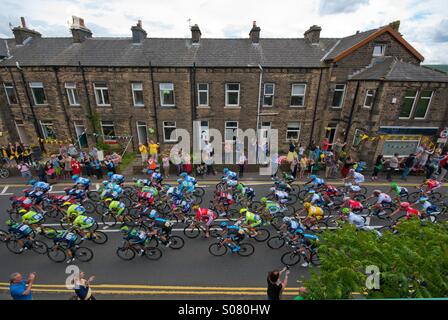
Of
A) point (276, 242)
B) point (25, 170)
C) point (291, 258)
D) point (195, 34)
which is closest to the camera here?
point (291, 258)

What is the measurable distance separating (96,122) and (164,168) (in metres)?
7.94

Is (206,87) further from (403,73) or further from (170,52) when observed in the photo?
(403,73)

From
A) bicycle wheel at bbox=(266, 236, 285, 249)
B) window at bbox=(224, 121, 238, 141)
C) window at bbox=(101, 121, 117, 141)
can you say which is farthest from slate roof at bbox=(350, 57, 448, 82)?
window at bbox=(101, 121, 117, 141)

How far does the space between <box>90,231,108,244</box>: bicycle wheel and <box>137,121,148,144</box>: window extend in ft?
34.7

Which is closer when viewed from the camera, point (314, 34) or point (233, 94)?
point (233, 94)

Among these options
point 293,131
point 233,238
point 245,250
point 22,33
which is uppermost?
point 22,33

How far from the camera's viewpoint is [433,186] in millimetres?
9875

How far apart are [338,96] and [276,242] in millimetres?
13256

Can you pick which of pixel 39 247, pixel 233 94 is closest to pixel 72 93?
pixel 233 94

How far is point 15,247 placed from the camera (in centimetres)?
811

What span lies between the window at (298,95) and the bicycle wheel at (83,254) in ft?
51.2

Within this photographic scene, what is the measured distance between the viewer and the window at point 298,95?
16.5 m

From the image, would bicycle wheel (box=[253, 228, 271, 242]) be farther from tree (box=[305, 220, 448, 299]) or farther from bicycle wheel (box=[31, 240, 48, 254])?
bicycle wheel (box=[31, 240, 48, 254])
